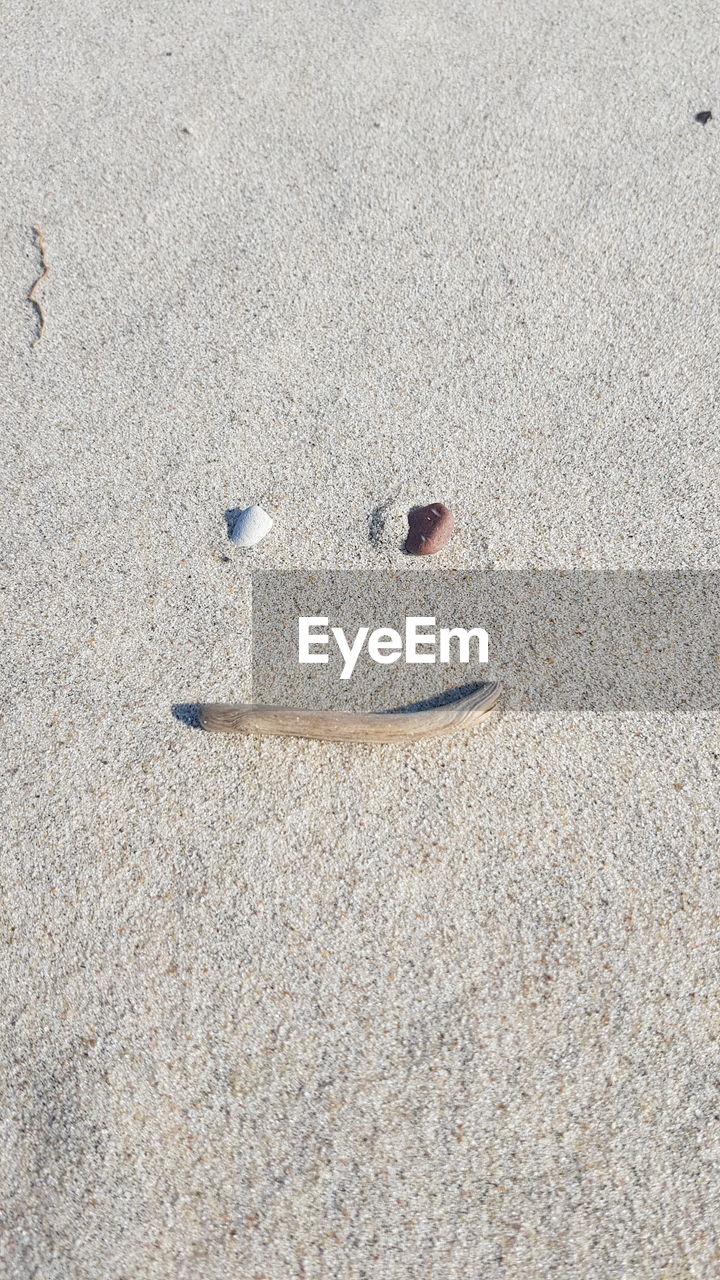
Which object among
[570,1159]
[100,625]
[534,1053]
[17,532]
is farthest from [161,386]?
[570,1159]

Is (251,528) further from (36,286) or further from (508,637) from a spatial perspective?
(36,286)

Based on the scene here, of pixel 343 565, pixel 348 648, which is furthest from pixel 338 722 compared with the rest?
pixel 343 565

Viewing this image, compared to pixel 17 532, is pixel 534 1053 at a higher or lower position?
lower

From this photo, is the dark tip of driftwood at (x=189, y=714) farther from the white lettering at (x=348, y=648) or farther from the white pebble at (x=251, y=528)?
the white pebble at (x=251, y=528)

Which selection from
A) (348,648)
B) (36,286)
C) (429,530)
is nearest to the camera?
(348,648)

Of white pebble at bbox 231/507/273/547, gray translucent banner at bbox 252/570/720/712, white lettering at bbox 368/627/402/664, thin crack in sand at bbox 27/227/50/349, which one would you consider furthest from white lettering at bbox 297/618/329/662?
thin crack in sand at bbox 27/227/50/349

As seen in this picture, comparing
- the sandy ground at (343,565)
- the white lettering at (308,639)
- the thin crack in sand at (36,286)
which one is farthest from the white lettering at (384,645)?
the thin crack in sand at (36,286)

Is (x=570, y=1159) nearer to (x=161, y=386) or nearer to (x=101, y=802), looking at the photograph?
(x=101, y=802)
